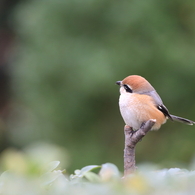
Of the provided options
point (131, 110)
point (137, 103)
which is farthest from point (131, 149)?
point (137, 103)

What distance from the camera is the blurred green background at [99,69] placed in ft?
25.4

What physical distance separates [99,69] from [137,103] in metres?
3.48

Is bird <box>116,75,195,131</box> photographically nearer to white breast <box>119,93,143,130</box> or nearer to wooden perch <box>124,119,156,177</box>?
white breast <box>119,93,143,130</box>

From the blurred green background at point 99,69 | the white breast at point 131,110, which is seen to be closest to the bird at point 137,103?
the white breast at point 131,110

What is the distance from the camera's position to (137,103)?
415 centimetres

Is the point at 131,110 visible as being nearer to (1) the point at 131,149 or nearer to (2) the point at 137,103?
(2) the point at 137,103

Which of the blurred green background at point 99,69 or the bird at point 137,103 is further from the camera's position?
the blurred green background at point 99,69

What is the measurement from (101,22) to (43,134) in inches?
101

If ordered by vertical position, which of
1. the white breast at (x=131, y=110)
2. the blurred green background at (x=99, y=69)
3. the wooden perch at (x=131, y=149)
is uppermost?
the blurred green background at (x=99, y=69)

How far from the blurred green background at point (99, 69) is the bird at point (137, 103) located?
131 inches

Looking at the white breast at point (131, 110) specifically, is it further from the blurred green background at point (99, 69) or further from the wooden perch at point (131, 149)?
the blurred green background at point (99, 69)

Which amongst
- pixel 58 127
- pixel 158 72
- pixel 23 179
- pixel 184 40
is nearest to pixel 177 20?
pixel 184 40

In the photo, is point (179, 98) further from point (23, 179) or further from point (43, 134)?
point (23, 179)

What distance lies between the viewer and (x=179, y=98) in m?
7.93
